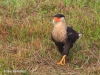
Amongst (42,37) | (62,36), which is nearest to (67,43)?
(62,36)

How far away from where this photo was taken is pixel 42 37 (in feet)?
21.2

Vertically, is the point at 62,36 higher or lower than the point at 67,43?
higher

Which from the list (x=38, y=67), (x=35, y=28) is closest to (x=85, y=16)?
(x=35, y=28)

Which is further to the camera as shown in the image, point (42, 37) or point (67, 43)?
point (42, 37)

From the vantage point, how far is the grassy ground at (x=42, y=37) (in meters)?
5.47

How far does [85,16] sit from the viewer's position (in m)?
7.31

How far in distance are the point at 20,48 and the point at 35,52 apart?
303mm

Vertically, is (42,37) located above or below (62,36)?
below

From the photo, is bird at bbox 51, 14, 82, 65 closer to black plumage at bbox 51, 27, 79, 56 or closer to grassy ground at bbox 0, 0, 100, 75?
black plumage at bbox 51, 27, 79, 56

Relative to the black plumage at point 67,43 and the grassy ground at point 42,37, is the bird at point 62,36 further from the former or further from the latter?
the grassy ground at point 42,37

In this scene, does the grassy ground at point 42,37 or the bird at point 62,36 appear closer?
the grassy ground at point 42,37

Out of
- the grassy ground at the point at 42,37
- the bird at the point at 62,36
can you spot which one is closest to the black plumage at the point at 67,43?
the bird at the point at 62,36

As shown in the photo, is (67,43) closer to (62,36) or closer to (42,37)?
(62,36)

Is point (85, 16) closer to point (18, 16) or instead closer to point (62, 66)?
point (18, 16)
